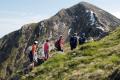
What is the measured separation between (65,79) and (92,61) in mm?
3584

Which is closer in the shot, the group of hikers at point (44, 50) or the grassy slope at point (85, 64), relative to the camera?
the grassy slope at point (85, 64)

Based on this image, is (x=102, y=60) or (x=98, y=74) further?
(x=102, y=60)

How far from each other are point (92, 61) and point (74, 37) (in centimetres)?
1589

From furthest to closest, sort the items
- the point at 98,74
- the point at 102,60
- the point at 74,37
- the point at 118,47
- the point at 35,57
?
the point at 74,37
the point at 35,57
the point at 118,47
the point at 102,60
the point at 98,74

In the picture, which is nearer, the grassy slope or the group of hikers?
the grassy slope

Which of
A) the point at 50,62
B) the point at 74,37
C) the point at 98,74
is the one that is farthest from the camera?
the point at 74,37

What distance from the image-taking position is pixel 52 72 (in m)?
29.5

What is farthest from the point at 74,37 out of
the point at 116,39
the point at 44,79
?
the point at 44,79

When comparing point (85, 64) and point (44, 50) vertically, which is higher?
point (44, 50)

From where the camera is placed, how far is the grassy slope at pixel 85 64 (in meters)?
25.0

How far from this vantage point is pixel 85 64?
94.5ft

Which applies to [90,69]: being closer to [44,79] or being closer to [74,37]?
[44,79]

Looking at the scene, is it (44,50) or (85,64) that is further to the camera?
(44,50)

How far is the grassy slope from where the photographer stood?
25036 mm
